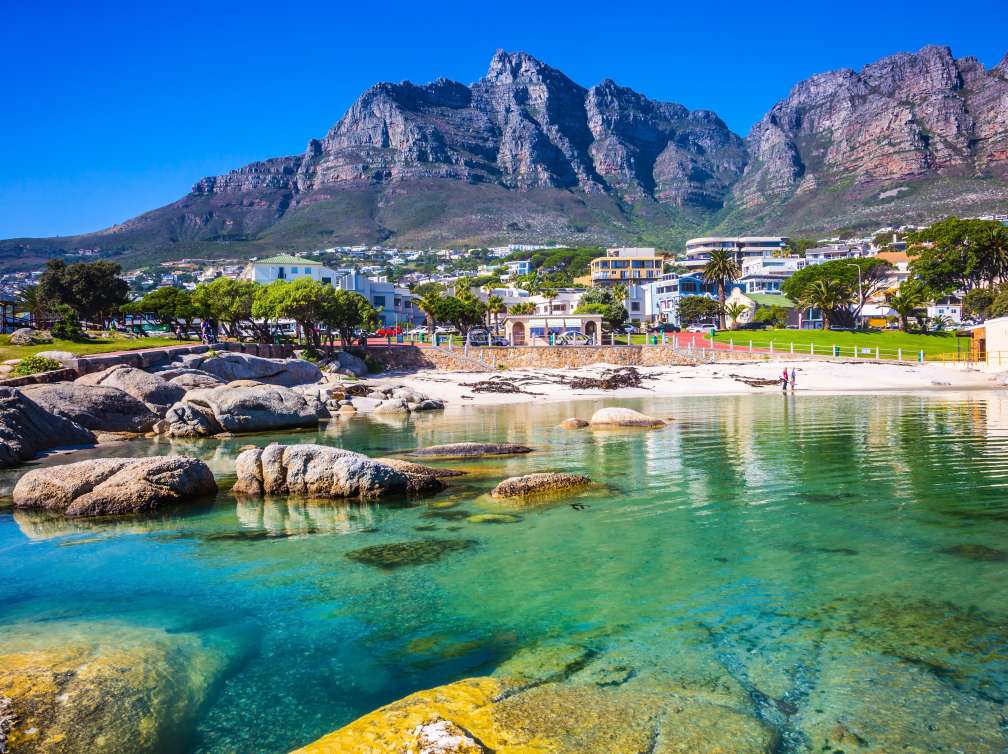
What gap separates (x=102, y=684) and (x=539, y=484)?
1080cm

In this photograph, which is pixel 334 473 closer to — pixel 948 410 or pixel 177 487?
pixel 177 487

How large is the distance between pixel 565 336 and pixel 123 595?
7805 centimetres

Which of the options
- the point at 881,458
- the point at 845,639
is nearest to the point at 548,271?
the point at 881,458

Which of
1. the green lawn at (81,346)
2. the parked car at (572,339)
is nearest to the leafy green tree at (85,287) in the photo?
the green lawn at (81,346)

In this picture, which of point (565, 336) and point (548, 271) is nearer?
point (565, 336)

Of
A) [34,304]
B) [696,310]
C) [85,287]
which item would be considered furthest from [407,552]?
[696,310]

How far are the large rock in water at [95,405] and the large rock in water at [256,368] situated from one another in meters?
12.9

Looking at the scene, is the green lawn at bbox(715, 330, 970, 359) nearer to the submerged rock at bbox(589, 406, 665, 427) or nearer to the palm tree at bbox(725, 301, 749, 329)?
the palm tree at bbox(725, 301, 749, 329)

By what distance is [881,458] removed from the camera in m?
21.0

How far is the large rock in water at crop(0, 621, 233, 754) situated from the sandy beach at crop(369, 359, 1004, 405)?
41.2 metres

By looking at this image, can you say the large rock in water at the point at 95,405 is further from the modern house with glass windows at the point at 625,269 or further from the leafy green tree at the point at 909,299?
the modern house with glass windows at the point at 625,269

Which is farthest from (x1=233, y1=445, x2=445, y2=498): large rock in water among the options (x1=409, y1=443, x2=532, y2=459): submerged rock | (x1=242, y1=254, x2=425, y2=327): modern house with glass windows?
(x1=242, y1=254, x2=425, y2=327): modern house with glass windows

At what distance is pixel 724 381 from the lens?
184ft

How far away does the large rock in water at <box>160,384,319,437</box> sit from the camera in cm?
3091
